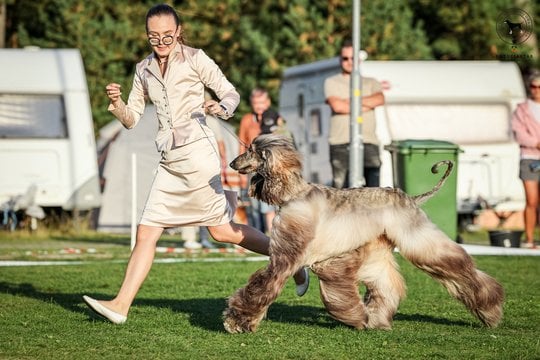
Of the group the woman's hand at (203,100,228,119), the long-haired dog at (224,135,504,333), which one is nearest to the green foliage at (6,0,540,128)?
the woman's hand at (203,100,228,119)

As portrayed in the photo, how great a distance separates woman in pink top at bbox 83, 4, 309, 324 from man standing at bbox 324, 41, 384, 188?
5.75 meters

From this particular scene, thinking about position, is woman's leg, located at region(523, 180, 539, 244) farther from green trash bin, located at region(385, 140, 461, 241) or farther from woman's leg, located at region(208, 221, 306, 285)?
woman's leg, located at region(208, 221, 306, 285)

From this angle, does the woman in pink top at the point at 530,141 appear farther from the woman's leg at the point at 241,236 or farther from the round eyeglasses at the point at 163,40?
the round eyeglasses at the point at 163,40

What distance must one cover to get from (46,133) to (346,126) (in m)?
6.23

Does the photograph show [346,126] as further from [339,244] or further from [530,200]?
[339,244]

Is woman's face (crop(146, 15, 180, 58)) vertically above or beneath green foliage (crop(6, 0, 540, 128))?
beneath

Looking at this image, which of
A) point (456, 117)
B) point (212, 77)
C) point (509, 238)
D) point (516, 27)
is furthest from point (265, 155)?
point (456, 117)

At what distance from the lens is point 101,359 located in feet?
20.0

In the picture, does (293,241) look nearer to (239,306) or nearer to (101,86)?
(239,306)

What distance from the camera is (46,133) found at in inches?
689

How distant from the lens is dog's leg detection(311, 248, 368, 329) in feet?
22.4

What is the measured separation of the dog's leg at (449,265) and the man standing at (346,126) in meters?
5.87

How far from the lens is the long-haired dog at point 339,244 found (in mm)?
6582

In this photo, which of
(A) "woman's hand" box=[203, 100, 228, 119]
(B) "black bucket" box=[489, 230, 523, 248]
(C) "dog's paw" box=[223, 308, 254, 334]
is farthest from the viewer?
(B) "black bucket" box=[489, 230, 523, 248]
